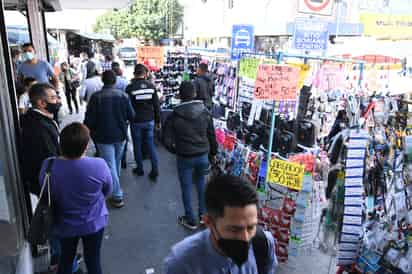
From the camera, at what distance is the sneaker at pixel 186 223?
13.5 ft

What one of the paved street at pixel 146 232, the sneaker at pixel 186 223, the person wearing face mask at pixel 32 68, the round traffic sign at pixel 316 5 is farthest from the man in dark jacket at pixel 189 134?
the person wearing face mask at pixel 32 68

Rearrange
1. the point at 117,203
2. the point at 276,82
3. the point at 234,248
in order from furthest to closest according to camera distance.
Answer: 1. the point at 117,203
2. the point at 276,82
3. the point at 234,248

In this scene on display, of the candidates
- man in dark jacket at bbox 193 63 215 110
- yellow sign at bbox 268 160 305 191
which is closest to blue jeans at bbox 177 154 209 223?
yellow sign at bbox 268 160 305 191

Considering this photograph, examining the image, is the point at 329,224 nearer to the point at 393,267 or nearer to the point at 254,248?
the point at 393,267

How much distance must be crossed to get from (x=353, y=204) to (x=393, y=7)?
14815 millimetres

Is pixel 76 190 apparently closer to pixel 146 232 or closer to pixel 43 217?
pixel 43 217

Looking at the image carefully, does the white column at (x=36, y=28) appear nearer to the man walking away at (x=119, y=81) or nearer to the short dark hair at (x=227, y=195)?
the man walking away at (x=119, y=81)

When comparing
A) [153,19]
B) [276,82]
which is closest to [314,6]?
[276,82]

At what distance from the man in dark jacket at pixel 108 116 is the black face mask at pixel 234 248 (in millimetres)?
3275

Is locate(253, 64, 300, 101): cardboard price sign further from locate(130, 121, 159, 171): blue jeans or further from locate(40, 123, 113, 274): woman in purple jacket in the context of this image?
locate(130, 121, 159, 171): blue jeans

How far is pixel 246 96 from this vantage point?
13.7ft

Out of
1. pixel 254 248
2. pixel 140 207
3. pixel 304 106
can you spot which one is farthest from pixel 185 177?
pixel 254 248

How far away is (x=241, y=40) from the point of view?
4988mm

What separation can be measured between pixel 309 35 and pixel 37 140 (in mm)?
3686
